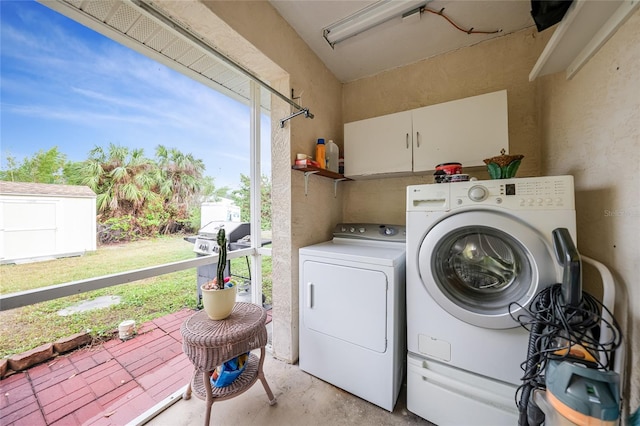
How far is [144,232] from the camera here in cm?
141

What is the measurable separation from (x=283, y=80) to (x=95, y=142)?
1.24 metres

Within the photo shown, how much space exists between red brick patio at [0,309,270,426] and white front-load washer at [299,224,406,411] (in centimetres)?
97

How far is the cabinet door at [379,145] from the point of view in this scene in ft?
5.72

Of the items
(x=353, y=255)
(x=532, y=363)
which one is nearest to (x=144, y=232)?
(x=353, y=255)

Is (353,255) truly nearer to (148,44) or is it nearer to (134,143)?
(134,143)

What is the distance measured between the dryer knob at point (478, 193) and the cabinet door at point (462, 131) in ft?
1.81

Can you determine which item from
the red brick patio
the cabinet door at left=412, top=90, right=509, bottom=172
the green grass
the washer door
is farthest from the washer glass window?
the red brick patio

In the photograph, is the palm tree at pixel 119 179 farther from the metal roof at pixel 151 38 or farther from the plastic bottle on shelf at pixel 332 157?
the plastic bottle on shelf at pixel 332 157

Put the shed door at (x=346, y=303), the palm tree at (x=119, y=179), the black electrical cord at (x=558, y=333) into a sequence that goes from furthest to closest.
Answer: the shed door at (x=346, y=303) < the palm tree at (x=119, y=179) < the black electrical cord at (x=558, y=333)

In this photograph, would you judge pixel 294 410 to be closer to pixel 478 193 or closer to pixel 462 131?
pixel 478 193

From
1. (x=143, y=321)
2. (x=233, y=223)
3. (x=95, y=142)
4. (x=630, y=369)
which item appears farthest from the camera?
(x=233, y=223)

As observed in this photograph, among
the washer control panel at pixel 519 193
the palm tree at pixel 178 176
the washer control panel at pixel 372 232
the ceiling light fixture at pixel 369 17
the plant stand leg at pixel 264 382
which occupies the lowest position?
the plant stand leg at pixel 264 382

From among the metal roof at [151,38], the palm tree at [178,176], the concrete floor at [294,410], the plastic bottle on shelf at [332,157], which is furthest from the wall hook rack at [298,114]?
the concrete floor at [294,410]

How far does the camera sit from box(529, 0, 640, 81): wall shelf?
33.6 inches
